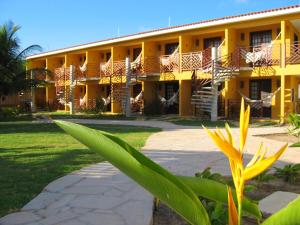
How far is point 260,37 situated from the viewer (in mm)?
21750

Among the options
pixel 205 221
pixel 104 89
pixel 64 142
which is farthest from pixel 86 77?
pixel 205 221

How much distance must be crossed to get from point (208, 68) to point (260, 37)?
148 inches

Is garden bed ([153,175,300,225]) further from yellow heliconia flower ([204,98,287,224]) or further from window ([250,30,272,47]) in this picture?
window ([250,30,272,47])

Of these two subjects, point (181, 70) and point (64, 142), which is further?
point (181, 70)

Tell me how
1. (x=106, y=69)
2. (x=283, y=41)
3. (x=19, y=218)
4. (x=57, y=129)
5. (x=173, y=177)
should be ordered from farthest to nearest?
(x=106, y=69)
(x=283, y=41)
(x=57, y=129)
(x=19, y=218)
(x=173, y=177)

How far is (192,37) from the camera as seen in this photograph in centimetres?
2378

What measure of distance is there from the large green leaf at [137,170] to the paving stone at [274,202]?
3.07 m

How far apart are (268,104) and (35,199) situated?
1651 cm

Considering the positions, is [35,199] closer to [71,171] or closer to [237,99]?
[71,171]

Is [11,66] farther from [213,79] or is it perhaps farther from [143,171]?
[143,171]

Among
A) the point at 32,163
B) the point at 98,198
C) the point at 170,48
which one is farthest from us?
the point at 170,48

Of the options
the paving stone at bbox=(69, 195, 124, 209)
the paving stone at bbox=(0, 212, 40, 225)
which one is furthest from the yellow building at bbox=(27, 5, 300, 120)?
the paving stone at bbox=(0, 212, 40, 225)

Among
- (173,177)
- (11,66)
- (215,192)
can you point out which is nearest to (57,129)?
(11,66)

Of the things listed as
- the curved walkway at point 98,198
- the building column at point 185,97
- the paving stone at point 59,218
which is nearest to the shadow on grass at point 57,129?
the curved walkway at point 98,198
